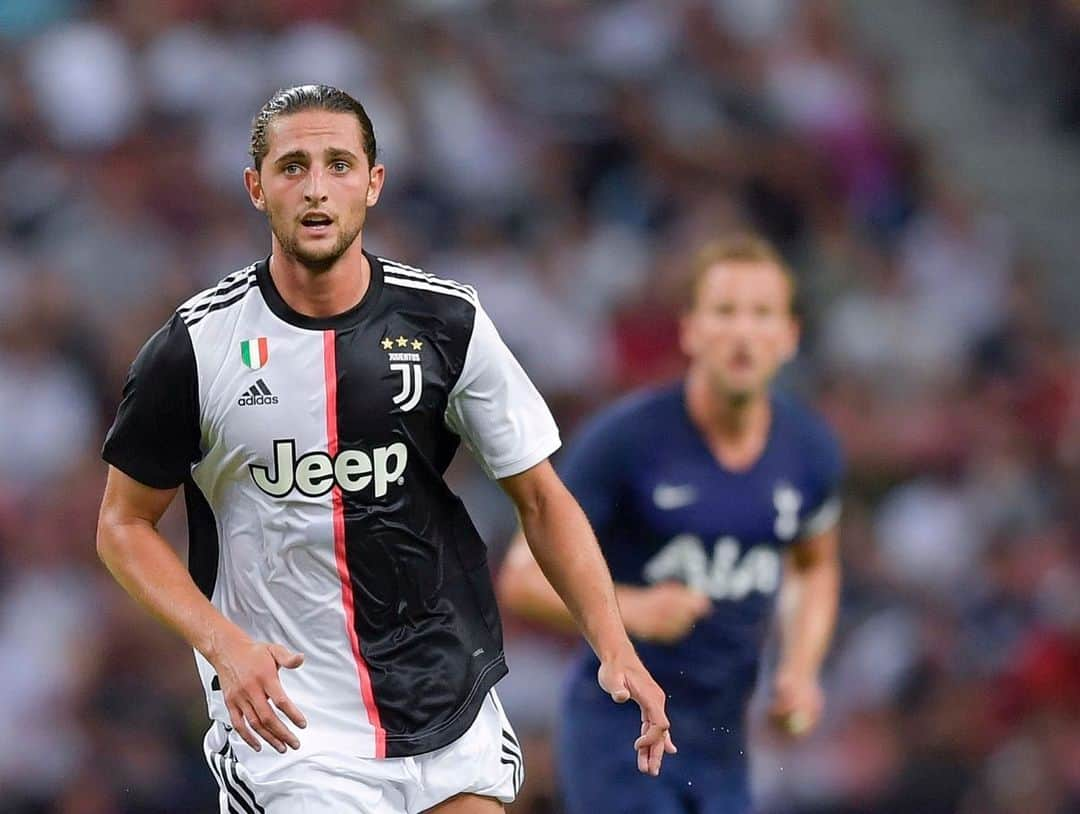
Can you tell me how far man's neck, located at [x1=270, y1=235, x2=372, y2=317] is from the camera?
418cm

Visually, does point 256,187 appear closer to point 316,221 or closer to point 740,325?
point 316,221

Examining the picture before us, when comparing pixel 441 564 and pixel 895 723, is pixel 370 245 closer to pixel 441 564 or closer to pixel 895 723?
pixel 895 723

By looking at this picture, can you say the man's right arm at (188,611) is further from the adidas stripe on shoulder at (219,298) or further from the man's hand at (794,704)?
the man's hand at (794,704)

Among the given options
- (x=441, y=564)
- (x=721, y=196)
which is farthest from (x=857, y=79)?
(x=441, y=564)

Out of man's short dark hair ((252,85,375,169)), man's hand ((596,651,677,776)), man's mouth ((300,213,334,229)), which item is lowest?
man's hand ((596,651,677,776))

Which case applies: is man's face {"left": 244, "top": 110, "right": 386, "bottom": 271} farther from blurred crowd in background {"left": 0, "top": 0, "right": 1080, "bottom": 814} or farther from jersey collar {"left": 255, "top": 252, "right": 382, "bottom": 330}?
blurred crowd in background {"left": 0, "top": 0, "right": 1080, "bottom": 814}

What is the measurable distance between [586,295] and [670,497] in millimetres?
4671

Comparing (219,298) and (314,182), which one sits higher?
(314,182)

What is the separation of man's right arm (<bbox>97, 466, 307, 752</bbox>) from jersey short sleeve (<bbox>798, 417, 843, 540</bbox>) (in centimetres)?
230

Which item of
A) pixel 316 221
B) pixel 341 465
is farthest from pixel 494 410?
pixel 316 221

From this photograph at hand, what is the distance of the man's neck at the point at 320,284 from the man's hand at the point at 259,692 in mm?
821

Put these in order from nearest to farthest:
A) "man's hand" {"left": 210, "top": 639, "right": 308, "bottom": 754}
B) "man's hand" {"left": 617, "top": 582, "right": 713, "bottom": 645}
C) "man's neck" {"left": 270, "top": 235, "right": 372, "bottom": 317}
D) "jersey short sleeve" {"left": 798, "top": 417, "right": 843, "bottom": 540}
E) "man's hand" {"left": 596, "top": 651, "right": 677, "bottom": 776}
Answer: "man's hand" {"left": 210, "top": 639, "right": 308, "bottom": 754}, "man's hand" {"left": 596, "top": 651, "right": 677, "bottom": 776}, "man's neck" {"left": 270, "top": 235, "right": 372, "bottom": 317}, "man's hand" {"left": 617, "top": 582, "right": 713, "bottom": 645}, "jersey short sleeve" {"left": 798, "top": 417, "right": 843, "bottom": 540}

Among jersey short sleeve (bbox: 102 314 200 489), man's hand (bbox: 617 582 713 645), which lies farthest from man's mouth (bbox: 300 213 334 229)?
man's hand (bbox: 617 582 713 645)

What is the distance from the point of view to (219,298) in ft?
13.8
